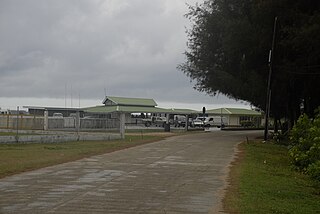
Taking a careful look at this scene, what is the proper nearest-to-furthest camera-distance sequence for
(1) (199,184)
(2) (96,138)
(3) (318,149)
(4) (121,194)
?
(4) (121,194), (1) (199,184), (3) (318,149), (2) (96,138)

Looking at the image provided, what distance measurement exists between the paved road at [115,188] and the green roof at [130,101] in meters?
60.2

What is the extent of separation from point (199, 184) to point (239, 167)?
5.76 metres

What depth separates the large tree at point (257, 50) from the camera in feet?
105

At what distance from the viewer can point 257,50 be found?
38062mm

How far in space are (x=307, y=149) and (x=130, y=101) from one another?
63988 millimetres

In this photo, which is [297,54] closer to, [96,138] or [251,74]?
[251,74]

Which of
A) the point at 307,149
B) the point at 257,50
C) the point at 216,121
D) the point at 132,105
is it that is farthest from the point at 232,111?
the point at 307,149

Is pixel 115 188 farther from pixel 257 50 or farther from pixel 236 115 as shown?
pixel 236 115

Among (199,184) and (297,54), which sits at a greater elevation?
(297,54)

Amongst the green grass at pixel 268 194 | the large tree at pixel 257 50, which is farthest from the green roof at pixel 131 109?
the green grass at pixel 268 194

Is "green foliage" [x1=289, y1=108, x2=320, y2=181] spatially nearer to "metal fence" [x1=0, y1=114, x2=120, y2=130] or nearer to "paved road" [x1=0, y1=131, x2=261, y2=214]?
"paved road" [x1=0, y1=131, x2=261, y2=214]

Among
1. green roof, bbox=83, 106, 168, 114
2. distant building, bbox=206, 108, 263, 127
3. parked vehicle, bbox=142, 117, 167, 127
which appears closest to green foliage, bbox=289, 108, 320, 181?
green roof, bbox=83, 106, 168, 114

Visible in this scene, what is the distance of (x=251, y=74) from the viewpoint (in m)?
39.9

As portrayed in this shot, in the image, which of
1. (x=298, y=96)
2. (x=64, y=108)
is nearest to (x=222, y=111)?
(x=64, y=108)
